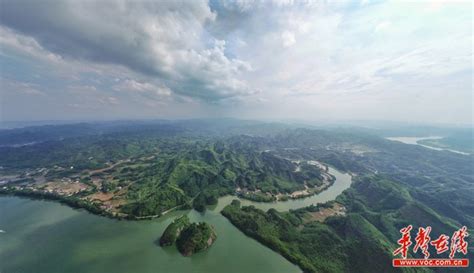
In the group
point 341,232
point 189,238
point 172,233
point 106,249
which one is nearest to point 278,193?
point 341,232

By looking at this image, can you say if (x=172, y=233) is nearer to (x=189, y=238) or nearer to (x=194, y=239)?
(x=189, y=238)

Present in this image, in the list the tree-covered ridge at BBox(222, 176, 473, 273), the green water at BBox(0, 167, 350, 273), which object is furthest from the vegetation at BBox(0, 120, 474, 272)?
the green water at BBox(0, 167, 350, 273)

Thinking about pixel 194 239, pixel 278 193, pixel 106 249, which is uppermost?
pixel 194 239

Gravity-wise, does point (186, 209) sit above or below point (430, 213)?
below

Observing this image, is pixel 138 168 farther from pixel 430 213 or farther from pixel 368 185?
pixel 430 213

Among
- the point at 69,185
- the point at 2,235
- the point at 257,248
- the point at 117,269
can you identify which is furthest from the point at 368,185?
the point at 69,185
